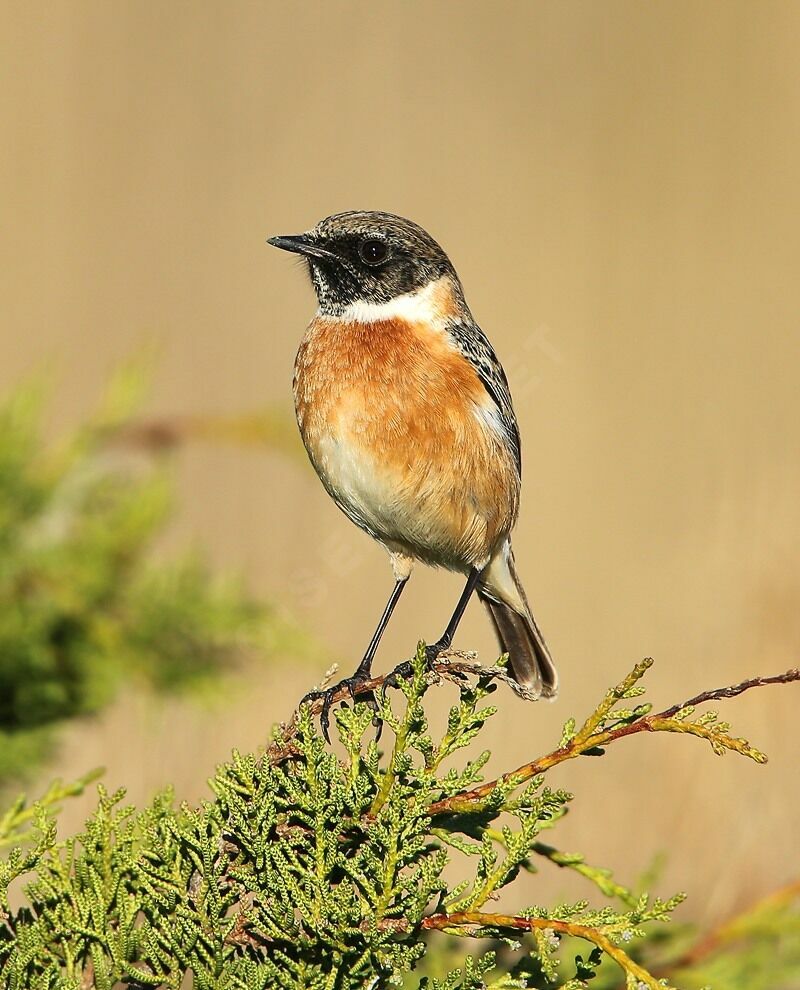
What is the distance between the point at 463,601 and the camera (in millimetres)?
3666

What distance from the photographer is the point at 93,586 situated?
3.52 meters

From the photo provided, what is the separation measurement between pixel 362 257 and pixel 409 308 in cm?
21

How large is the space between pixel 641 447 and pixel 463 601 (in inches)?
100

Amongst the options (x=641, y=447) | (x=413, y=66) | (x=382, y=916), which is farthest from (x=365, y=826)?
(x=413, y=66)

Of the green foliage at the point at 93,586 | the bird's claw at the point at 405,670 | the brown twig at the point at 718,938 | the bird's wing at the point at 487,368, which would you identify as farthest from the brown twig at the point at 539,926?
the bird's wing at the point at 487,368

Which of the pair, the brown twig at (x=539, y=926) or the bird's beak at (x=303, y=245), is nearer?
the brown twig at (x=539, y=926)

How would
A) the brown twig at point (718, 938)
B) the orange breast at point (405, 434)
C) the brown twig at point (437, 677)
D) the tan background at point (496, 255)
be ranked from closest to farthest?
the brown twig at point (437, 677) → the brown twig at point (718, 938) → the orange breast at point (405, 434) → the tan background at point (496, 255)

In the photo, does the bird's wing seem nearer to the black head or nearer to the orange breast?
the orange breast

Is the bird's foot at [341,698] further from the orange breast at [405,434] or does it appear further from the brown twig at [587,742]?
the orange breast at [405,434]

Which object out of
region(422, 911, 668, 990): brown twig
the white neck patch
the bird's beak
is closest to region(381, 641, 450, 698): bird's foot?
region(422, 911, 668, 990): brown twig

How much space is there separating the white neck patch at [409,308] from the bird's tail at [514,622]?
2.52 feet

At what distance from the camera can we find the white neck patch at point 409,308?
3.63 meters

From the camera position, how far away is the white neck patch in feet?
11.9

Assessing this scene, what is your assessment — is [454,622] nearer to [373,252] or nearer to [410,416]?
[410,416]
